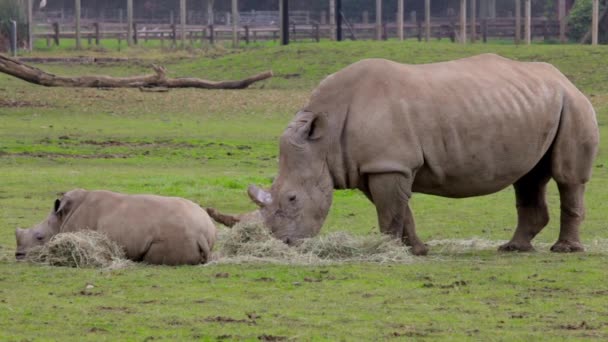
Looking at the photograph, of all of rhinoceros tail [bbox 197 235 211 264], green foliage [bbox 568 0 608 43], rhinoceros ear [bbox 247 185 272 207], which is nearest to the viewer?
rhinoceros tail [bbox 197 235 211 264]

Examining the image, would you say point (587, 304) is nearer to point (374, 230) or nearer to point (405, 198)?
point (405, 198)

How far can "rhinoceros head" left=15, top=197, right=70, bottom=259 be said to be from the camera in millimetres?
11969

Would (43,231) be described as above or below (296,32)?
below

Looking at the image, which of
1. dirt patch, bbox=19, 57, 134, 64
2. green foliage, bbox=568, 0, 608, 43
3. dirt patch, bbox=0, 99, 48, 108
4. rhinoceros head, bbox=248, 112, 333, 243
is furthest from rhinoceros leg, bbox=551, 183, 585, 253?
green foliage, bbox=568, 0, 608, 43

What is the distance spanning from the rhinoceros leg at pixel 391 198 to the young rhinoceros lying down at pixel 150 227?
146 centimetres

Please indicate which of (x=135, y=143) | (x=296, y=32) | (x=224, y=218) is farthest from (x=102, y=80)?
(x=296, y=32)

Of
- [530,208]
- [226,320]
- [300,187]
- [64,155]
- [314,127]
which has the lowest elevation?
[64,155]

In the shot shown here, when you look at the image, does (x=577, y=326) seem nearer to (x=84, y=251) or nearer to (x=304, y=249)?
(x=304, y=249)

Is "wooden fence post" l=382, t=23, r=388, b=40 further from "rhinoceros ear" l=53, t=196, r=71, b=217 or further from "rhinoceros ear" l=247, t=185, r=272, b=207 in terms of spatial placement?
"rhinoceros ear" l=53, t=196, r=71, b=217

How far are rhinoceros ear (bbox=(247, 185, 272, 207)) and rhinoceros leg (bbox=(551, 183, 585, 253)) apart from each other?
274 centimetres

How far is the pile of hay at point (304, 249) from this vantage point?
39.0 feet

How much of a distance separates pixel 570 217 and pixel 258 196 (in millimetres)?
2938

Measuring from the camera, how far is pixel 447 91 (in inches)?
A: 494

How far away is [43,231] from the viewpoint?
12.1 metres
